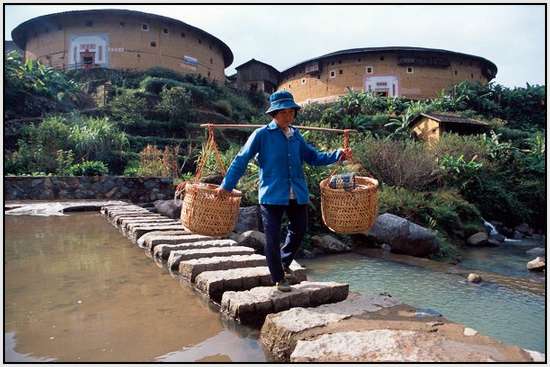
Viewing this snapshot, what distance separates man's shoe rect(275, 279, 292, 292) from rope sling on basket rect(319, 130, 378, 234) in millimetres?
709

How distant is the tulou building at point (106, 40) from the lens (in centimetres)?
3081

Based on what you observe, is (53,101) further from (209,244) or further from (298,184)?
(298,184)

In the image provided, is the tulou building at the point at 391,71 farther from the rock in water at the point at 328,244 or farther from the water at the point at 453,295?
the water at the point at 453,295

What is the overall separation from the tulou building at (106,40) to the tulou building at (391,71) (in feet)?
36.3

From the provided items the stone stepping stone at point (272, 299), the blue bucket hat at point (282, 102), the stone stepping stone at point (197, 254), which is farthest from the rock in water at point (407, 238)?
the blue bucket hat at point (282, 102)

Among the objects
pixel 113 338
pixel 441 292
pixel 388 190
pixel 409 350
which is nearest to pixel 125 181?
pixel 388 190

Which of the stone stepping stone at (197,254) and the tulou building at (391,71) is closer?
the stone stepping stone at (197,254)

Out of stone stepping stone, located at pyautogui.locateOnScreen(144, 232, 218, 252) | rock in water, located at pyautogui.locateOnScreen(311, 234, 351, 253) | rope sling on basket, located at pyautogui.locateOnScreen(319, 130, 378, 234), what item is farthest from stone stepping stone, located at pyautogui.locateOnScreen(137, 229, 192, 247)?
rock in water, located at pyautogui.locateOnScreen(311, 234, 351, 253)

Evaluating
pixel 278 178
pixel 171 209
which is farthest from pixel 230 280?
pixel 171 209

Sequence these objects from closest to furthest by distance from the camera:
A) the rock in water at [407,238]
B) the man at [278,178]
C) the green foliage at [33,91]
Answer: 1. the man at [278,178]
2. the rock in water at [407,238]
3. the green foliage at [33,91]

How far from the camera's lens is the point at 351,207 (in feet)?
11.8

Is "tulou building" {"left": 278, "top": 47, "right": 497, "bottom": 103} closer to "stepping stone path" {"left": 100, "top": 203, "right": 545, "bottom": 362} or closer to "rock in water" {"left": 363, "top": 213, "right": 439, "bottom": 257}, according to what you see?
"rock in water" {"left": 363, "top": 213, "right": 439, "bottom": 257}

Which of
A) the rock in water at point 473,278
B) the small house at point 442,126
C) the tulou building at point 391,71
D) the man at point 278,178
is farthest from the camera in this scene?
the tulou building at point 391,71

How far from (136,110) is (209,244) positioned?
65.7 ft
